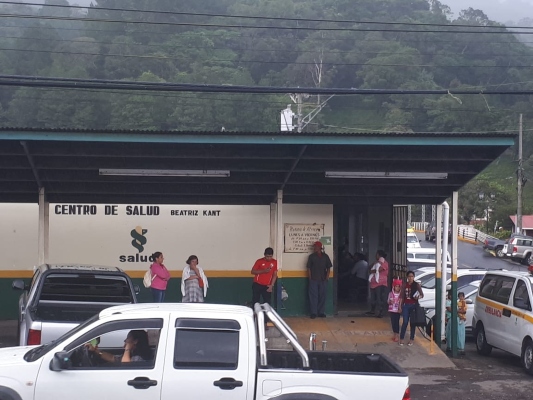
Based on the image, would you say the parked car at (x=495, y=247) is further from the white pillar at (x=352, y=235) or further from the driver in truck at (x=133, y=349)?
the driver in truck at (x=133, y=349)

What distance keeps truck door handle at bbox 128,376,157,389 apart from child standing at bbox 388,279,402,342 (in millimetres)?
8548

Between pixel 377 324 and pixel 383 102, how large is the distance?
6422 cm

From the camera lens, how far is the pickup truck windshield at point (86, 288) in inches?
455

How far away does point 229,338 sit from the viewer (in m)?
7.55

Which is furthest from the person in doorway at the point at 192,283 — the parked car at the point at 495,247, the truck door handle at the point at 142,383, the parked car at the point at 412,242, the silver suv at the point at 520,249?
the parked car at the point at 495,247

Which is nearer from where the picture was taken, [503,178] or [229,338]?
[229,338]

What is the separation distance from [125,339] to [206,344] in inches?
33.5

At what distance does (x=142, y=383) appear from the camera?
23.9 feet

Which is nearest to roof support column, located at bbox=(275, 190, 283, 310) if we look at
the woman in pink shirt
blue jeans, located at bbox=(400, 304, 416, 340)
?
the woman in pink shirt

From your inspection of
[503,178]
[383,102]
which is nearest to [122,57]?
[383,102]

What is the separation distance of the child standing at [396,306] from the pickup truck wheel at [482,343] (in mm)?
1963

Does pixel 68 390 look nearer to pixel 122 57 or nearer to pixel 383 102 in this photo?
pixel 122 57

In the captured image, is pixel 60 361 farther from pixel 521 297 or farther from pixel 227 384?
pixel 521 297

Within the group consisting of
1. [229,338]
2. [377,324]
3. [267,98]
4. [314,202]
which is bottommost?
[377,324]
